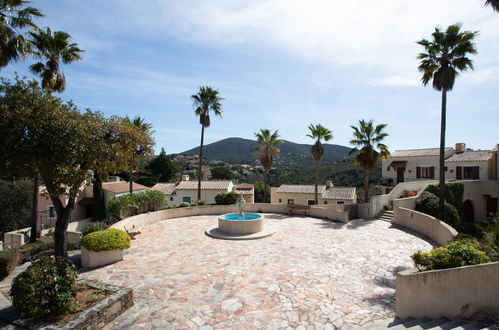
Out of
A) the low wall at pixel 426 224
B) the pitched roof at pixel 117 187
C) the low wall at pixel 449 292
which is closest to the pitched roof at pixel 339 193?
the low wall at pixel 426 224

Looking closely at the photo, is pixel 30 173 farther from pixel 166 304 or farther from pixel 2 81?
pixel 166 304

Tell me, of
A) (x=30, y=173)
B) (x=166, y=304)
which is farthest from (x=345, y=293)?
(x=30, y=173)

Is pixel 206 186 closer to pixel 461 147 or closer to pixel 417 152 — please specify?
pixel 417 152

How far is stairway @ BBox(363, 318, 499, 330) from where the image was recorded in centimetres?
595

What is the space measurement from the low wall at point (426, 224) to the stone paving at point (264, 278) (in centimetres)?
78

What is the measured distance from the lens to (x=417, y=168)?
31406 millimetres

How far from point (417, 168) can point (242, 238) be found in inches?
986

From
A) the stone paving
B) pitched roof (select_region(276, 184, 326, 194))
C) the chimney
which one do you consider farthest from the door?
the stone paving

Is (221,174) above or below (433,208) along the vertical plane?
above

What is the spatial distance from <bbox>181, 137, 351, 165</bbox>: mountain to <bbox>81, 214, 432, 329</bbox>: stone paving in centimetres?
9756

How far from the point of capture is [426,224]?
53.0ft

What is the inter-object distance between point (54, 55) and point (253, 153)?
121 meters

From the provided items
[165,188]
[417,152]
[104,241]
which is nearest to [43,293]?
[104,241]

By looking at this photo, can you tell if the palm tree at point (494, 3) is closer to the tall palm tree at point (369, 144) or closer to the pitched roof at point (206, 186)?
the tall palm tree at point (369, 144)
